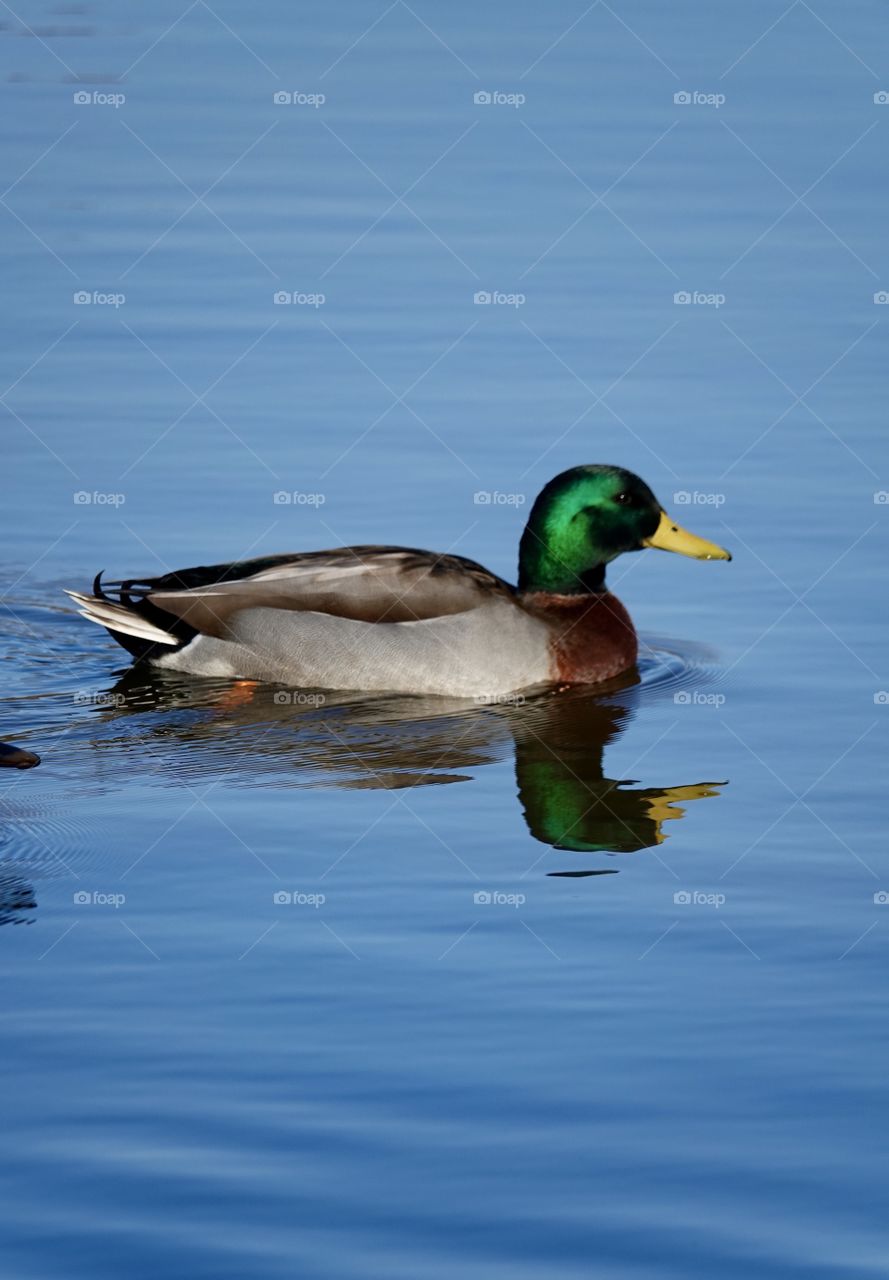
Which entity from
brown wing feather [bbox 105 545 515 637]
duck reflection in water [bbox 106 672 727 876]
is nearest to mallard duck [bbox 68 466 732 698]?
brown wing feather [bbox 105 545 515 637]

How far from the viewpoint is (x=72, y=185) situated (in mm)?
19438

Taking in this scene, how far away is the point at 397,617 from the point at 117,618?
5.06 feet

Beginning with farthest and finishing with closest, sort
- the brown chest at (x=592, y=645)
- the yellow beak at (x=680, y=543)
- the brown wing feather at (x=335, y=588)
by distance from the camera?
the yellow beak at (x=680, y=543)
the brown chest at (x=592, y=645)
the brown wing feather at (x=335, y=588)

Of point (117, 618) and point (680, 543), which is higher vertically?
point (680, 543)

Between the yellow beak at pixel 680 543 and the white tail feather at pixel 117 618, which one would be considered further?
the yellow beak at pixel 680 543

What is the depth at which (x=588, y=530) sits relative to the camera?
13242 mm

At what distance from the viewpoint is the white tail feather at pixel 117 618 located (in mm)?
12703

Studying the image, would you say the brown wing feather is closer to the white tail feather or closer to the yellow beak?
the white tail feather

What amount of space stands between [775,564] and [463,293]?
482 centimetres

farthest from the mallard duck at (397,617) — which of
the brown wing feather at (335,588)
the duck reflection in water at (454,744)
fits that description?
the duck reflection in water at (454,744)

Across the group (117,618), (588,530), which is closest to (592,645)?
(588,530)

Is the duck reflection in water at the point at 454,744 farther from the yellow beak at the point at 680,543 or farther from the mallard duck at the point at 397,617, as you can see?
the yellow beak at the point at 680,543

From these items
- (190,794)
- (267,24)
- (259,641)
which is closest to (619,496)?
(259,641)

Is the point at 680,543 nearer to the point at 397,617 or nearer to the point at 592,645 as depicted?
the point at 592,645
